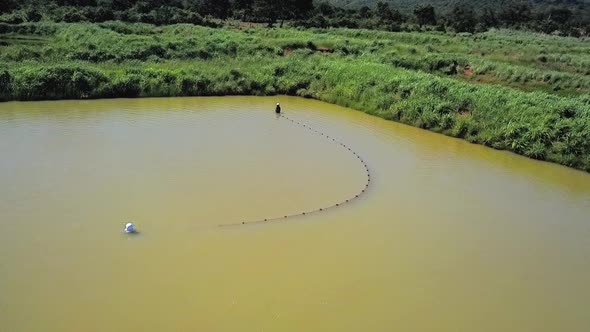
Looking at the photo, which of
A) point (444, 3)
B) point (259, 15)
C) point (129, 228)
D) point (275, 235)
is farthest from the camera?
point (444, 3)

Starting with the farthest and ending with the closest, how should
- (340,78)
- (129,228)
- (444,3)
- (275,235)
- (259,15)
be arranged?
(444,3) < (259,15) < (340,78) < (275,235) < (129,228)

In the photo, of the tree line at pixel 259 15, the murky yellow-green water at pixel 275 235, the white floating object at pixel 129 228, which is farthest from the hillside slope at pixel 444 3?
the white floating object at pixel 129 228

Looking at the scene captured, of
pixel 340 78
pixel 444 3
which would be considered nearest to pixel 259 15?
pixel 340 78

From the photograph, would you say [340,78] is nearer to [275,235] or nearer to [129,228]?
[275,235]

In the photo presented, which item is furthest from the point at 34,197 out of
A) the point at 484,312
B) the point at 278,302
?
the point at 484,312

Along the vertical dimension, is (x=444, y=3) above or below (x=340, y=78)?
above

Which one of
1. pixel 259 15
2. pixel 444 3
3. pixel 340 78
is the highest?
pixel 444 3

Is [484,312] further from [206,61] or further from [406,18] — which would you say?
[406,18]

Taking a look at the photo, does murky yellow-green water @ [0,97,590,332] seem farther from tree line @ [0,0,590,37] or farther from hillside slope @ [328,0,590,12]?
hillside slope @ [328,0,590,12]
